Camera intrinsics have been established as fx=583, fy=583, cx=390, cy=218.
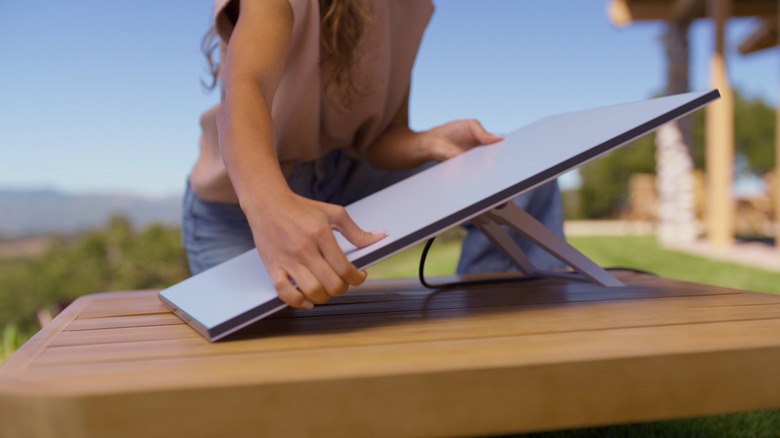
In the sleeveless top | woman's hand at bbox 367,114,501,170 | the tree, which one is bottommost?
the tree

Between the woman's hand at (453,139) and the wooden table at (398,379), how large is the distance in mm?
727

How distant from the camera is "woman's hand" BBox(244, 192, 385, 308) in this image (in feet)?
2.27

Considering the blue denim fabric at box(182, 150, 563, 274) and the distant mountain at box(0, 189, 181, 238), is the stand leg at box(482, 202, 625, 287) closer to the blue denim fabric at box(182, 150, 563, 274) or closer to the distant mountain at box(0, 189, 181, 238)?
the blue denim fabric at box(182, 150, 563, 274)

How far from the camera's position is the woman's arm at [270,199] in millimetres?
696

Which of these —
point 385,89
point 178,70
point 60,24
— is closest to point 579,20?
point 178,70

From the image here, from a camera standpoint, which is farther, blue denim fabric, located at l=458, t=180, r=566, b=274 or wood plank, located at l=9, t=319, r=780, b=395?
blue denim fabric, located at l=458, t=180, r=566, b=274

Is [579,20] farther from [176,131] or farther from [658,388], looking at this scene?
[658,388]

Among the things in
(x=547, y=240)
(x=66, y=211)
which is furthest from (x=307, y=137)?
(x=66, y=211)

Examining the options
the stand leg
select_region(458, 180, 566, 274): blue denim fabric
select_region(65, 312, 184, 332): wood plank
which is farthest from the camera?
select_region(458, 180, 566, 274): blue denim fabric

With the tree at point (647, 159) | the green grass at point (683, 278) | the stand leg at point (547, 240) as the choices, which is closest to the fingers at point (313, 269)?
the stand leg at point (547, 240)

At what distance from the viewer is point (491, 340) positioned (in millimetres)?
634

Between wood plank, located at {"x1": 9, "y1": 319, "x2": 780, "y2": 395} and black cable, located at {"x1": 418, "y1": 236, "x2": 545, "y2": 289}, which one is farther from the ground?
wood plank, located at {"x1": 9, "y1": 319, "x2": 780, "y2": 395}

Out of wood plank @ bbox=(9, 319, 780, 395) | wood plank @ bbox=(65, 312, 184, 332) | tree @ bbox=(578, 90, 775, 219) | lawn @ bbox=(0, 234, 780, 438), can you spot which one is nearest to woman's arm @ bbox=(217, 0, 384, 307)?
wood plank @ bbox=(9, 319, 780, 395)

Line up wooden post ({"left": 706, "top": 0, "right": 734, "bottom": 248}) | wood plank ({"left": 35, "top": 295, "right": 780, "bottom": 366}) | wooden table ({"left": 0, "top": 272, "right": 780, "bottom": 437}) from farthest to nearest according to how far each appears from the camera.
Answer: wooden post ({"left": 706, "top": 0, "right": 734, "bottom": 248}), wood plank ({"left": 35, "top": 295, "right": 780, "bottom": 366}), wooden table ({"left": 0, "top": 272, "right": 780, "bottom": 437})
